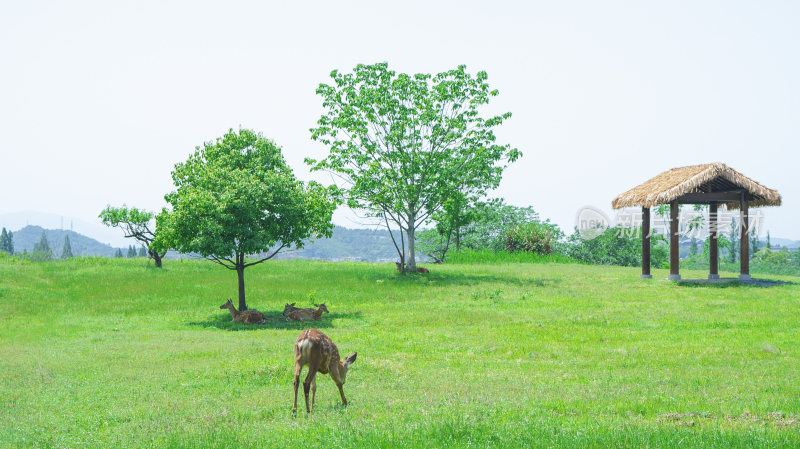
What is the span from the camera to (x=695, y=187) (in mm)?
30297

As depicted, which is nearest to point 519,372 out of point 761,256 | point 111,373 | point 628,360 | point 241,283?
point 628,360

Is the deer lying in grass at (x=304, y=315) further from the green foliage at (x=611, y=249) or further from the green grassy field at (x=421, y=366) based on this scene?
the green foliage at (x=611, y=249)

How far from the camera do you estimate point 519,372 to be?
13539 mm

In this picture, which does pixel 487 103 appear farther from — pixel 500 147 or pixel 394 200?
pixel 394 200

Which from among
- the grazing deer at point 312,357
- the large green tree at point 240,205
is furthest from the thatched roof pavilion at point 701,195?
the grazing deer at point 312,357

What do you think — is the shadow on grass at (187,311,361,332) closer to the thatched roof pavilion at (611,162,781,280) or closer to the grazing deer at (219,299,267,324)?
the grazing deer at (219,299,267,324)

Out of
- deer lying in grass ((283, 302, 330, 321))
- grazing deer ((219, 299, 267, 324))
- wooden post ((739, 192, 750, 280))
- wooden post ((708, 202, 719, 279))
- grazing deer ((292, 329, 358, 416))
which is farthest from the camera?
wooden post ((708, 202, 719, 279))

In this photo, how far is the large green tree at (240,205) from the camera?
959 inches

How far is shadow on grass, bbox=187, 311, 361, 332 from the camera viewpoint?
2231cm

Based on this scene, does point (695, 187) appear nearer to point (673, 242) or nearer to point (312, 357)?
point (673, 242)

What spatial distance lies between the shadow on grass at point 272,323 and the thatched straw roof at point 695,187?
53.3 feet

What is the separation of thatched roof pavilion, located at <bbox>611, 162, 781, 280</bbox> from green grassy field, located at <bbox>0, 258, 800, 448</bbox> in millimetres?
2957

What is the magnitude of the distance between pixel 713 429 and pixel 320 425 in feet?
17.9

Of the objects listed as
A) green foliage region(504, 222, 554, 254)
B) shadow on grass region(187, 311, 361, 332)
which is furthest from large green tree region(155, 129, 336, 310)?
green foliage region(504, 222, 554, 254)
